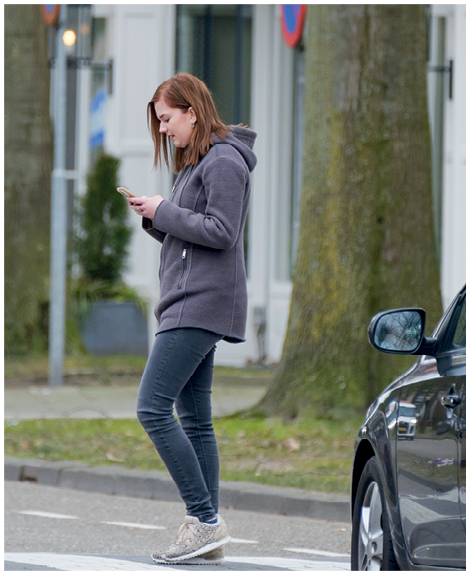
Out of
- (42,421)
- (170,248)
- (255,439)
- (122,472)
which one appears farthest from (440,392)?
(42,421)

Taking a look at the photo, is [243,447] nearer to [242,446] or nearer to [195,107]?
[242,446]

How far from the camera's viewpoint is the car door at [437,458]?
290 centimetres

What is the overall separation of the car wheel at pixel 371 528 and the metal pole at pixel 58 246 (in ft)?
27.4

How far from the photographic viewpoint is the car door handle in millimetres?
2949

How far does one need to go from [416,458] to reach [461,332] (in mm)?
408

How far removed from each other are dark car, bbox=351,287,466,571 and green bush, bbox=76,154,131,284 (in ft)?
34.7

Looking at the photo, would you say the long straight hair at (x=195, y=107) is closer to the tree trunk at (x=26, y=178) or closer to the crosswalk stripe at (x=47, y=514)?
the crosswalk stripe at (x=47, y=514)

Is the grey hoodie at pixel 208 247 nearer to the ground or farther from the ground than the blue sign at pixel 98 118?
nearer to the ground

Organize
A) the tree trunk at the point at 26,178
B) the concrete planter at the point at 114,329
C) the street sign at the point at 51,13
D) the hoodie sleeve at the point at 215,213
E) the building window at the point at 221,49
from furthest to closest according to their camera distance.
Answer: the building window at the point at 221,49
the concrete planter at the point at 114,329
the tree trunk at the point at 26,178
the street sign at the point at 51,13
the hoodie sleeve at the point at 215,213

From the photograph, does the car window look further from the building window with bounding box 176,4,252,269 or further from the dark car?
the building window with bounding box 176,4,252,269

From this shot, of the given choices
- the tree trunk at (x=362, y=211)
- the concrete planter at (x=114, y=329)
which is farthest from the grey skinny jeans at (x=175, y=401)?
the concrete planter at (x=114, y=329)

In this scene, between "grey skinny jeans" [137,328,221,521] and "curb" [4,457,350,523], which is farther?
"curb" [4,457,350,523]

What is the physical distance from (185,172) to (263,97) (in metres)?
10.3

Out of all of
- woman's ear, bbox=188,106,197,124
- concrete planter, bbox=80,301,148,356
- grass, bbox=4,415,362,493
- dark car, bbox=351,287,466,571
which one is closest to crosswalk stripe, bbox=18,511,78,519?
grass, bbox=4,415,362,493
